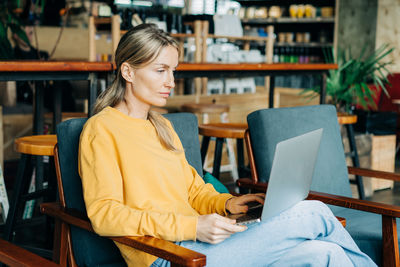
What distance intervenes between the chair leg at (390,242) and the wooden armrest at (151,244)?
88 centimetres

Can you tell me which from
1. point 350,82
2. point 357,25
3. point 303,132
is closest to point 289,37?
point 357,25

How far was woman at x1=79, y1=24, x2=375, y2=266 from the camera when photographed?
1.43 m

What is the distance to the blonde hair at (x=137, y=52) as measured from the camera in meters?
1.62

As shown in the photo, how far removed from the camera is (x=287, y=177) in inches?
59.1

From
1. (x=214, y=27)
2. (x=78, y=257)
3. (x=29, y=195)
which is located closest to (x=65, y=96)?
(x=214, y=27)

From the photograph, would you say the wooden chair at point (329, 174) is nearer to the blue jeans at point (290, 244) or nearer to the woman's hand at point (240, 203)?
the blue jeans at point (290, 244)

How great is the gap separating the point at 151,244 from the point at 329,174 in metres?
1.31

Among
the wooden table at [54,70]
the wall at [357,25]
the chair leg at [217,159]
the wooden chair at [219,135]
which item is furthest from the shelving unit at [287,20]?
the wooden table at [54,70]

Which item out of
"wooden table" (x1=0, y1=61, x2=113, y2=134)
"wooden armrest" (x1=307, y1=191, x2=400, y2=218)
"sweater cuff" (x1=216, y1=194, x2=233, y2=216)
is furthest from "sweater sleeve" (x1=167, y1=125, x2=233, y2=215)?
"wooden table" (x1=0, y1=61, x2=113, y2=134)

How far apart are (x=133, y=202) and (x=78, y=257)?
299 millimetres

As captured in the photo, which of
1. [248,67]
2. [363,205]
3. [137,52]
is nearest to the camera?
[137,52]

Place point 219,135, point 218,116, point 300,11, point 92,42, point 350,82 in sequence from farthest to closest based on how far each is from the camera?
point 300,11 < point 218,116 < point 92,42 < point 350,82 < point 219,135

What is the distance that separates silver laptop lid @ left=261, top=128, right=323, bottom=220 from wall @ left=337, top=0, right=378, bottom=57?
5929mm

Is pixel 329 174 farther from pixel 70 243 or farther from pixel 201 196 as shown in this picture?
pixel 70 243
